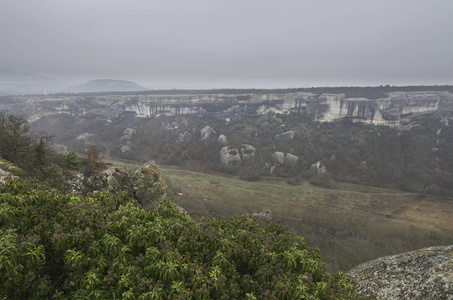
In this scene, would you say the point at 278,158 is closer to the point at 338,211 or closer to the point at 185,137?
the point at 338,211

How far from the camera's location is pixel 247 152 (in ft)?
211

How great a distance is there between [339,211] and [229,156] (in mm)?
31797

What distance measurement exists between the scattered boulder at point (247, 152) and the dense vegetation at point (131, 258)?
54.1 m

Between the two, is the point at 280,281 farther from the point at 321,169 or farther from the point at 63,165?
the point at 321,169

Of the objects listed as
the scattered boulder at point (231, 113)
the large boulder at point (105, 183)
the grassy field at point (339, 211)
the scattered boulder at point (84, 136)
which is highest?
the scattered boulder at point (231, 113)

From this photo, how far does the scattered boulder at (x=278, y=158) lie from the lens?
5954 centimetres

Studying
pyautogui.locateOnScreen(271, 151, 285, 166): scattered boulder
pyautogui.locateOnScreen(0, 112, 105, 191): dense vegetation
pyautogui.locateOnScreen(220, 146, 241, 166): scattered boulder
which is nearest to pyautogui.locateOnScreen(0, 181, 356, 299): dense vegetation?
pyautogui.locateOnScreen(0, 112, 105, 191): dense vegetation

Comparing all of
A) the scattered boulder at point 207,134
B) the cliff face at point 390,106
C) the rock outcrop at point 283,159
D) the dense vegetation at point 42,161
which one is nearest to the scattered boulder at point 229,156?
the rock outcrop at point 283,159

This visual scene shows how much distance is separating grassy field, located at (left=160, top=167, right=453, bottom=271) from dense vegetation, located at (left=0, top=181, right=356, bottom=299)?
53.3ft

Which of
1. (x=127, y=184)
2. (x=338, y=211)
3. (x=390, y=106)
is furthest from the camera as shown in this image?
(x=390, y=106)

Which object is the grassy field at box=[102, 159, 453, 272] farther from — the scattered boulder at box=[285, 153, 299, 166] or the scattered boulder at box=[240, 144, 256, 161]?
the scattered boulder at box=[240, 144, 256, 161]

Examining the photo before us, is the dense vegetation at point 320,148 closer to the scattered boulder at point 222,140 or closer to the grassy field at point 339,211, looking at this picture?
the scattered boulder at point 222,140

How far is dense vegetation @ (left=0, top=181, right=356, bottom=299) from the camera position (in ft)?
14.0

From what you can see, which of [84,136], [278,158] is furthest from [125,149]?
[278,158]
